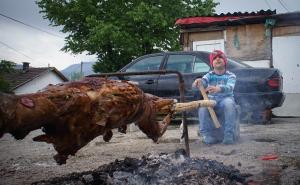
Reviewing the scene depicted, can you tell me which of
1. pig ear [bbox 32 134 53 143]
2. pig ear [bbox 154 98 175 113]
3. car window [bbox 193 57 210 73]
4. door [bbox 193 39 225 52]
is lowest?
pig ear [bbox 32 134 53 143]

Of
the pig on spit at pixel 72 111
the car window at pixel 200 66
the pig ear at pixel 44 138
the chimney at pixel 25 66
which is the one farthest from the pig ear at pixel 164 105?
the chimney at pixel 25 66

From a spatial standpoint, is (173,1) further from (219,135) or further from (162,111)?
(162,111)

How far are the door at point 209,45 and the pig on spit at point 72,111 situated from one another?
1107cm

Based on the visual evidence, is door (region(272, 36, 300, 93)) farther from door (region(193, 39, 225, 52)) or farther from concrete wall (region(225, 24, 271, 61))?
door (region(193, 39, 225, 52))

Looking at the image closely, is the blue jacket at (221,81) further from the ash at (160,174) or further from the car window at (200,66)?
the ash at (160,174)

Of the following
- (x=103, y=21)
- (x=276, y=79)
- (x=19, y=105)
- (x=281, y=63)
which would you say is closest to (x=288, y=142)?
(x=276, y=79)

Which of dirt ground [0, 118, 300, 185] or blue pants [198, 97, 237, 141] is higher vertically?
blue pants [198, 97, 237, 141]

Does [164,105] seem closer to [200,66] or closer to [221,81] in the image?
[221,81]

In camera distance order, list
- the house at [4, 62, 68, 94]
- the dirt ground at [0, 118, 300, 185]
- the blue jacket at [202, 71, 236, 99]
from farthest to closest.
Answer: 1. the house at [4, 62, 68, 94]
2. the blue jacket at [202, 71, 236, 99]
3. the dirt ground at [0, 118, 300, 185]

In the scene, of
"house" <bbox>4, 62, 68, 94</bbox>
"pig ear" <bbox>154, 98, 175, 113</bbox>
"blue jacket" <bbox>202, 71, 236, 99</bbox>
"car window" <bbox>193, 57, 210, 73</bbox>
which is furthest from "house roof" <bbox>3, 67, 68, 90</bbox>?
"pig ear" <bbox>154, 98, 175, 113</bbox>

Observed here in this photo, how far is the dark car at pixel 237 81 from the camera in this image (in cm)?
834

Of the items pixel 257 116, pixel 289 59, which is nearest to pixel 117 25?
pixel 289 59

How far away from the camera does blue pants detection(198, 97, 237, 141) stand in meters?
6.18

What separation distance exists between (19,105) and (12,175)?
249 cm
